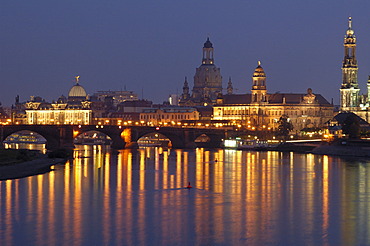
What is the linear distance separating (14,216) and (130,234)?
8653mm

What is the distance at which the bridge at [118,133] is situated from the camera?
132375 millimetres

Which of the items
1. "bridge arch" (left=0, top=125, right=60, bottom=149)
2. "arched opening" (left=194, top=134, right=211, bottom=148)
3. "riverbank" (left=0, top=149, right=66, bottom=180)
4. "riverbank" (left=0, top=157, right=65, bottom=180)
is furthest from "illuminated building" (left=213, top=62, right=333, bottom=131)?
"riverbank" (left=0, top=157, right=65, bottom=180)

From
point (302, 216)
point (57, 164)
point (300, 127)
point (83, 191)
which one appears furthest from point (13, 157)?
point (300, 127)

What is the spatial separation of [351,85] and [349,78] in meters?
1.33

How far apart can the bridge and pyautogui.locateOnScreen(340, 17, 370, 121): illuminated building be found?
83.6 ft

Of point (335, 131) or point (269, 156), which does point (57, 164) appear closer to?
point (269, 156)

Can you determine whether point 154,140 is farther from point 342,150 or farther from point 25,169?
point 25,169

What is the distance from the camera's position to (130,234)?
4909 cm

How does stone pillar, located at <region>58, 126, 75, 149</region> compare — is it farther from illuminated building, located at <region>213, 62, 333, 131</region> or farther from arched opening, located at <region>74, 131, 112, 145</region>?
illuminated building, located at <region>213, 62, 333, 131</region>

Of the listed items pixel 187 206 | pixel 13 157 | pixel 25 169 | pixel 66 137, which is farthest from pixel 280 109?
pixel 187 206

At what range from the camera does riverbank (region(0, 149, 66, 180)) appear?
254ft

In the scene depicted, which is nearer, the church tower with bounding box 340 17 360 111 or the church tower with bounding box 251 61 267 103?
the church tower with bounding box 340 17 360 111

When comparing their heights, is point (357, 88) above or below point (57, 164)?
above

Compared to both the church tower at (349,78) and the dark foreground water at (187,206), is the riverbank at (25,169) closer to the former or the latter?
the dark foreground water at (187,206)
